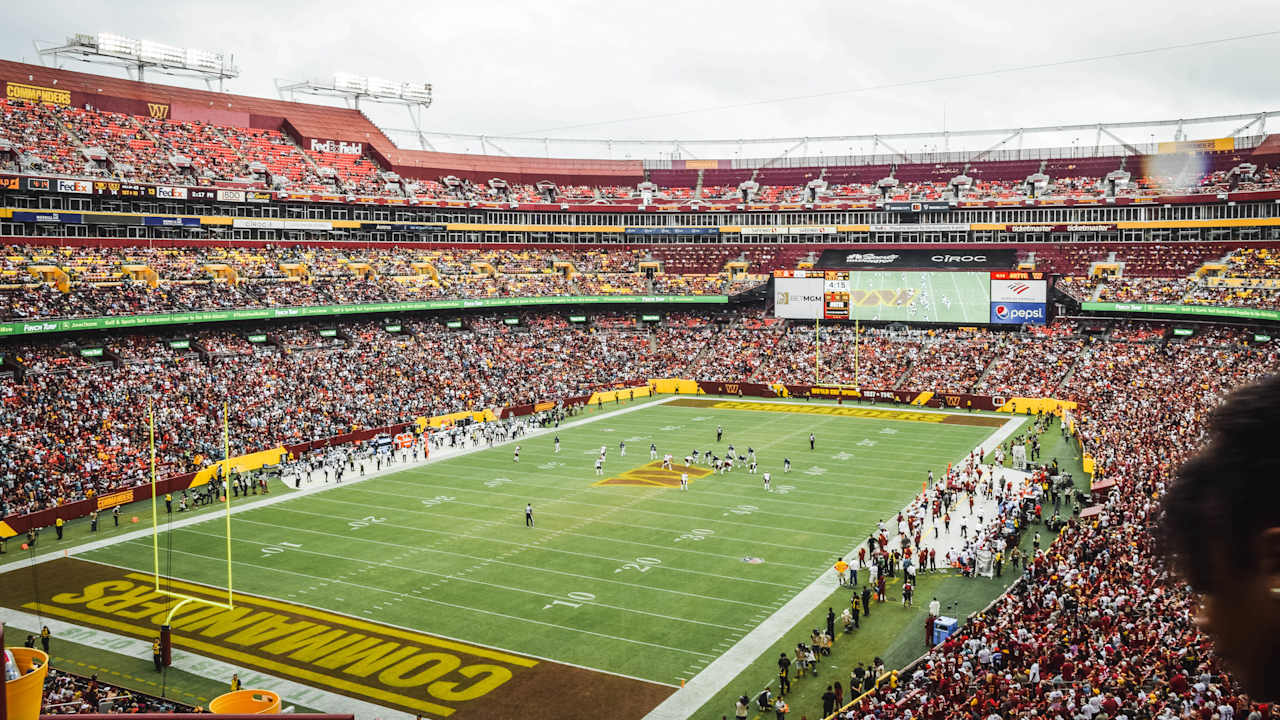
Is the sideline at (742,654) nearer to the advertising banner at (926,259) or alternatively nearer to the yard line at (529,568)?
the yard line at (529,568)

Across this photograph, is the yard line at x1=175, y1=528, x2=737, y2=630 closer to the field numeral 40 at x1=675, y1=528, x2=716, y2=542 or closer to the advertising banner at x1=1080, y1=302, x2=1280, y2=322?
the field numeral 40 at x1=675, y1=528, x2=716, y2=542

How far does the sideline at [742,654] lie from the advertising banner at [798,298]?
45822 millimetres

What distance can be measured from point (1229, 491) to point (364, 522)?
114 feet

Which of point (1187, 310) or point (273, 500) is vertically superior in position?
point (1187, 310)

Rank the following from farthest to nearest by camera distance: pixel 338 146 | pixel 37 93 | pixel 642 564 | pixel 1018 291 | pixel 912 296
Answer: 1. pixel 338 146
2. pixel 912 296
3. pixel 1018 291
4. pixel 37 93
5. pixel 642 564

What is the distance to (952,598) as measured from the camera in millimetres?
25453

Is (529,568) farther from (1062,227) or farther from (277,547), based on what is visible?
(1062,227)

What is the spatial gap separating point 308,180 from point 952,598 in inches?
2323

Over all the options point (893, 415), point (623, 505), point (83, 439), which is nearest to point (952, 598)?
point (623, 505)

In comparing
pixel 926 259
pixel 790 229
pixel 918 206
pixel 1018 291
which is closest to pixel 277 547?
pixel 1018 291

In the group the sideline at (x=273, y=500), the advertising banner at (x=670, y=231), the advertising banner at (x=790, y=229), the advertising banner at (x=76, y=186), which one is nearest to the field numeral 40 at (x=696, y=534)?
the sideline at (x=273, y=500)

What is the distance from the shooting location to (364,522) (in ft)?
112

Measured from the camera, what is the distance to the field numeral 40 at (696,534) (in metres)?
31.6

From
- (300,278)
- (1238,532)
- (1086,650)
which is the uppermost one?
(300,278)
